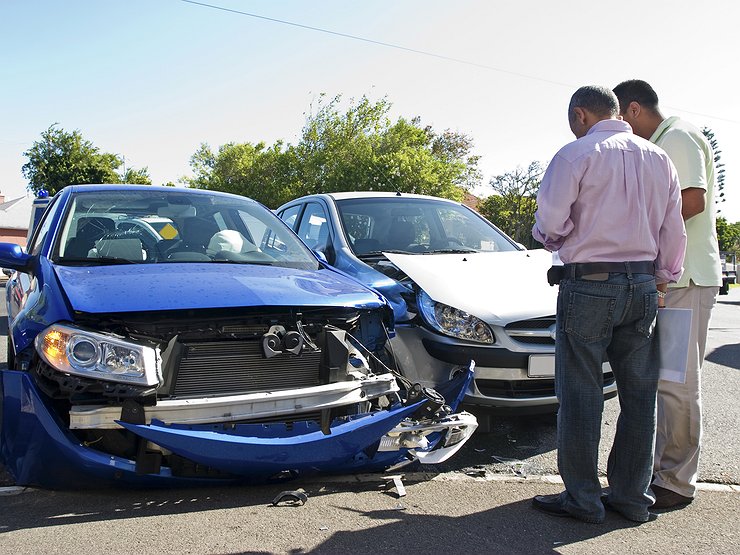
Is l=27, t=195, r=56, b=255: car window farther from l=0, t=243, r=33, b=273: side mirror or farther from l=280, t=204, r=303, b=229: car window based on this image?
l=280, t=204, r=303, b=229: car window

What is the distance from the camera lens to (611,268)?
296 centimetres

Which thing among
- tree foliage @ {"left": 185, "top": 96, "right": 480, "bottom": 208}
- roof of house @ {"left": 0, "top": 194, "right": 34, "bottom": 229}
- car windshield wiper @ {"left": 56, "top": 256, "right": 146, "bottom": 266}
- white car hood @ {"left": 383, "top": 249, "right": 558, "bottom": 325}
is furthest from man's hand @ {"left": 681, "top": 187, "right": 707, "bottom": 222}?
roof of house @ {"left": 0, "top": 194, "right": 34, "bottom": 229}

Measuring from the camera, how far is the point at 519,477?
3.74 meters

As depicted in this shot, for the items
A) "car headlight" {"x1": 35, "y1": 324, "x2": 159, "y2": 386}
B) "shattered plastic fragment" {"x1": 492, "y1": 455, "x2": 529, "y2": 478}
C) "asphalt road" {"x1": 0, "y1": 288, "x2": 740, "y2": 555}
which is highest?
"car headlight" {"x1": 35, "y1": 324, "x2": 159, "y2": 386}

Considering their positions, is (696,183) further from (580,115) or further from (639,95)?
(580,115)

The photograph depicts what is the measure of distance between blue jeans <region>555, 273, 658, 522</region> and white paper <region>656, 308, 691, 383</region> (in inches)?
2.0

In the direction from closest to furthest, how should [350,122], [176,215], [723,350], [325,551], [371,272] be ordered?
[325,551] < [176,215] < [371,272] < [723,350] < [350,122]

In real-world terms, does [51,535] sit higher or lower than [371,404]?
lower

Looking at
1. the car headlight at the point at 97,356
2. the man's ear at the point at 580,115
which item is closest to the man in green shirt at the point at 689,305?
the man's ear at the point at 580,115

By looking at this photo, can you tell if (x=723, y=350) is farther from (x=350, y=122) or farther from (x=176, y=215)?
(x=350, y=122)

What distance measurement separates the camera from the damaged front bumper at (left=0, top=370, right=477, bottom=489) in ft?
9.14

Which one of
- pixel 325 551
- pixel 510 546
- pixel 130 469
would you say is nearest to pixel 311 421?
pixel 325 551

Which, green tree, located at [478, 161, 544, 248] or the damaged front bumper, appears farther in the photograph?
green tree, located at [478, 161, 544, 248]

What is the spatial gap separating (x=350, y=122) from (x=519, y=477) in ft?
113
